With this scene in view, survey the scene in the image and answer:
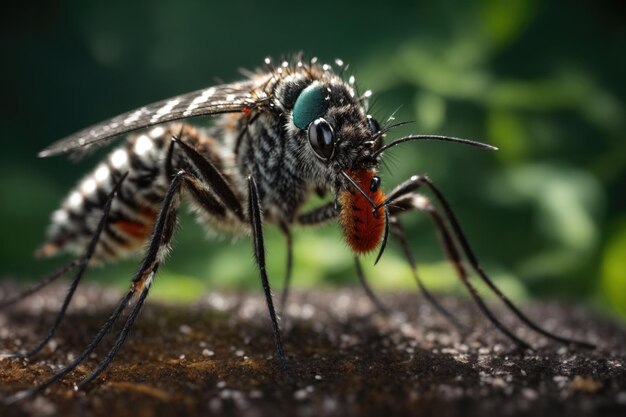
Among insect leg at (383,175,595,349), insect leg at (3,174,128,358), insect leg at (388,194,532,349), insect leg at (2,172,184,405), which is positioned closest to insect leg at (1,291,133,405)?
insect leg at (2,172,184,405)

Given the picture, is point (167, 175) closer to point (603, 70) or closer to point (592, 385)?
point (592, 385)

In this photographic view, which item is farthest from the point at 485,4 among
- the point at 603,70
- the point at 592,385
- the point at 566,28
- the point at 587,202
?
the point at 592,385

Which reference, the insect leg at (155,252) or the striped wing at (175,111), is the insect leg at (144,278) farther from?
the striped wing at (175,111)

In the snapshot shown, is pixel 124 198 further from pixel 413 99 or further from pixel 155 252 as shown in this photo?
pixel 413 99

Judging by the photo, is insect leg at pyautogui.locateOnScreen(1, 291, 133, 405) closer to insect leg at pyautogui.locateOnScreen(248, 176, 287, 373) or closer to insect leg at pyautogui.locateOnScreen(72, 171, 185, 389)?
insect leg at pyautogui.locateOnScreen(72, 171, 185, 389)

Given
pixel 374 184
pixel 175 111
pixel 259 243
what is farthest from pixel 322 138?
pixel 175 111

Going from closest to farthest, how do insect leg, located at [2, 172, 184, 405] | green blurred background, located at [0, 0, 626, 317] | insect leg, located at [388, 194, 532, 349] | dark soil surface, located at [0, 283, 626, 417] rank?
dark soil surface, located at [0, 283, 626, 417], insect leg, located at [2, 172, 184, 405], insect leg, located at [388, 194, 532, 349], green blurred background, located at [0, 0, 626, 317]

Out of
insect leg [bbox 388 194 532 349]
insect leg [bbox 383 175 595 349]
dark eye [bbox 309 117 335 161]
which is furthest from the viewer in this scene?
insect leg [bbox 388 194 532 349]
